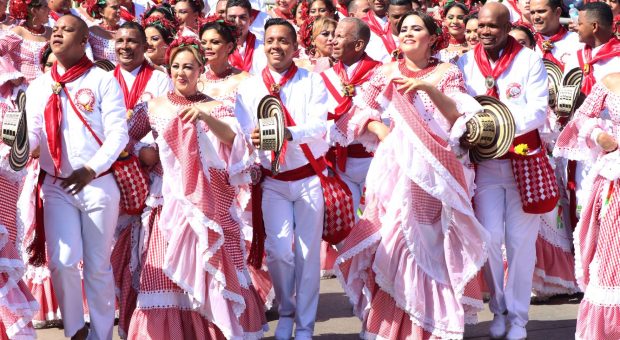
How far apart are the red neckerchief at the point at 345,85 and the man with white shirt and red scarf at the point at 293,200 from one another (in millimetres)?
684

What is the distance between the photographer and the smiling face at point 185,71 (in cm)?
804

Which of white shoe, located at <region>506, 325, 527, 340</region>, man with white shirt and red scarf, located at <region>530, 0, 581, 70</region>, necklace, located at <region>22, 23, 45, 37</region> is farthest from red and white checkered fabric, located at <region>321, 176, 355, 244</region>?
man with white shirt and red scarf, located at <region>530, 0, 581, 70</region>

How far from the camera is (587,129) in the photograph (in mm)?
7910

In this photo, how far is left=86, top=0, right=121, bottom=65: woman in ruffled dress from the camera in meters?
10.8

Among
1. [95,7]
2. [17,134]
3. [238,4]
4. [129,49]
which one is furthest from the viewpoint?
[95,7]

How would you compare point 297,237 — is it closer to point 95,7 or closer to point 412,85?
point 412,85

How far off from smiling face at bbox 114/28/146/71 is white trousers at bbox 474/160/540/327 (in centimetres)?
245

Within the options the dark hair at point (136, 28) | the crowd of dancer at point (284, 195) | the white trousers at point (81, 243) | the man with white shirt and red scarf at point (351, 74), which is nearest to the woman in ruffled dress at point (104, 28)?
the dark hair at point (136, 28)

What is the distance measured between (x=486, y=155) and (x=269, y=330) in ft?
6.64

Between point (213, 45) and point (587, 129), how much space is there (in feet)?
7.93

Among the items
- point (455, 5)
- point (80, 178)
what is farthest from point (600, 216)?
point (455, 5)

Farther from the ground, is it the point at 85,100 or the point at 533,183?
the point at 85,100

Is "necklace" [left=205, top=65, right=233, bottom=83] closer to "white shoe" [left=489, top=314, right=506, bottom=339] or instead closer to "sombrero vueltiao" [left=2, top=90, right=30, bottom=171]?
"sombrero vueltiao" [left=2, top=90, right=30, bottom=171]

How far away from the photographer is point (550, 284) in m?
9.83
